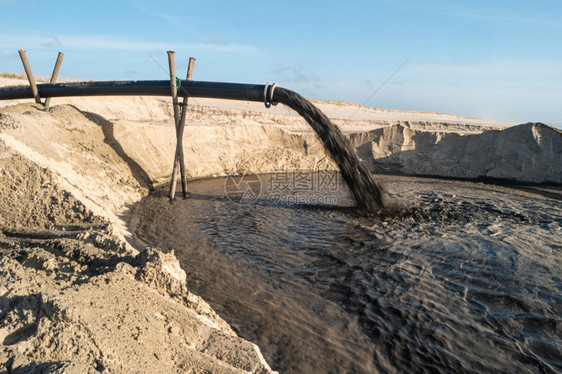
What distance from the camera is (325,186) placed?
948cm

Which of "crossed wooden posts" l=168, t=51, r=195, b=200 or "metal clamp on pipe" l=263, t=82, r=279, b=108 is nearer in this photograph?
"metal clamp on pipe" l=263, t=82, r=279, b=108

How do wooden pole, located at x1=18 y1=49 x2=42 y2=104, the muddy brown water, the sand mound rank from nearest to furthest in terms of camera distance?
the sand mound, the muddy brown water, wooden pole, located at x1=18 y1=49 x2=42 y2=104

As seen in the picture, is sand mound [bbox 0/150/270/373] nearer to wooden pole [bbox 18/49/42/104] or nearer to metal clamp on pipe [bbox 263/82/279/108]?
metal clamp on pipe [bbox 263/82/279/108]

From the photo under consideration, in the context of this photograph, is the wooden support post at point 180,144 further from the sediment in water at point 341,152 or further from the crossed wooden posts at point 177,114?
the sediment in water at point 341,152

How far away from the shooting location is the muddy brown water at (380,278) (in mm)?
3061

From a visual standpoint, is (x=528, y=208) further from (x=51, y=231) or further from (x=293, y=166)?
(x=51, y=231)

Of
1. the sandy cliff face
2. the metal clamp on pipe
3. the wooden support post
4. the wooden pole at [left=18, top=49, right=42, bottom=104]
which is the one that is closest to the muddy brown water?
the wooden support post

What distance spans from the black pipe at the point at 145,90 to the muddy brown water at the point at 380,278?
222 cm

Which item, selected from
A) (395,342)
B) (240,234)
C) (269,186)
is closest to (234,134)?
(269,186)

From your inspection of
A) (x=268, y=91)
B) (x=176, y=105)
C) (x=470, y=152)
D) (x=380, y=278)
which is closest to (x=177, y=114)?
(x=176, y=105)

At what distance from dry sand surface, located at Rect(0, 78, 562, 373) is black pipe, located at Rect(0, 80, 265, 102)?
50 centimetres

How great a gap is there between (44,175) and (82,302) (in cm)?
364

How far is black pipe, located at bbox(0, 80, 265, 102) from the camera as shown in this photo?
6.54 meters

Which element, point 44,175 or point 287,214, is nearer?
point 44,175
